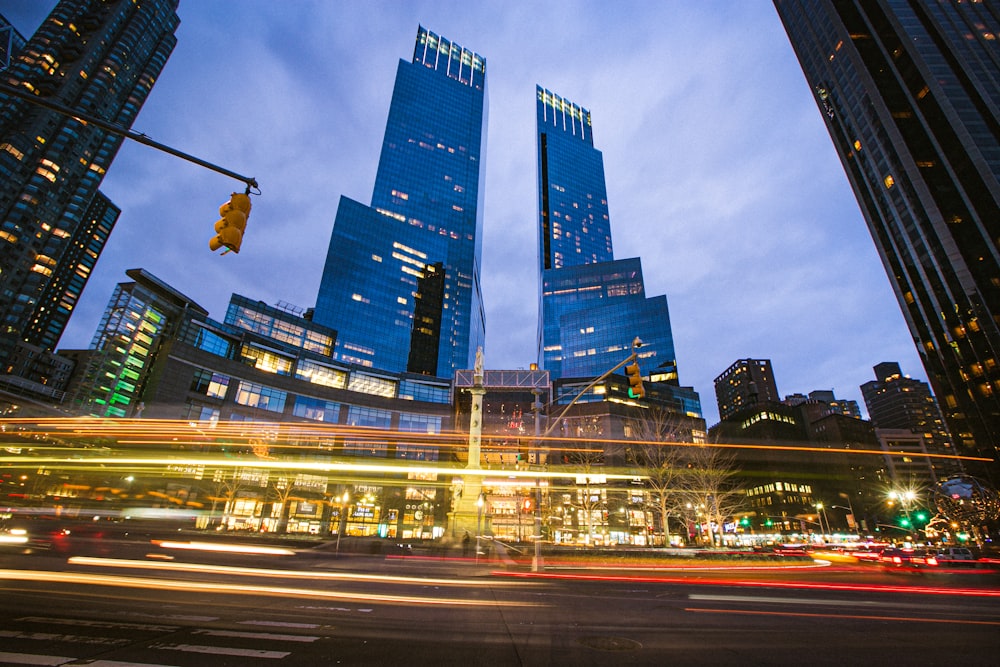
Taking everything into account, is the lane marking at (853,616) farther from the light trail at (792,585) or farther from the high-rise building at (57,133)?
the high-rise building at (57,133)

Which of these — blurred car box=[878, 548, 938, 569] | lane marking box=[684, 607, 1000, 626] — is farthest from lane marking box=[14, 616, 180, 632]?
blurred car box=[878, 548, 938, 569]

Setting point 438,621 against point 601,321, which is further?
point 601,321

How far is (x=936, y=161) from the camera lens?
243ft

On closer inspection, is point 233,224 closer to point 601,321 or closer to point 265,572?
point 265,572

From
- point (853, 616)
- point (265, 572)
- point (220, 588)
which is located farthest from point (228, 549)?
point (853, 616)

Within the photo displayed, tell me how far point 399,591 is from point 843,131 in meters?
126

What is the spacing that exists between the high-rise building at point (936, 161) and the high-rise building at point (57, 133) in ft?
499

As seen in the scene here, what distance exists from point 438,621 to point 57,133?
6787 inches

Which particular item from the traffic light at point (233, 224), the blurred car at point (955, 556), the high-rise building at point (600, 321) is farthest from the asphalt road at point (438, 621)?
the high-rise building at point (600, 321)

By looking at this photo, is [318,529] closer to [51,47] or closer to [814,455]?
[814,455]

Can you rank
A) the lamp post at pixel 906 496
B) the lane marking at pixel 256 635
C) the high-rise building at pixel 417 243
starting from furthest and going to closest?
the high-rise building at pixel 417 243
the lamp post at pixel 906 496
the lane marking at pixel 256 635

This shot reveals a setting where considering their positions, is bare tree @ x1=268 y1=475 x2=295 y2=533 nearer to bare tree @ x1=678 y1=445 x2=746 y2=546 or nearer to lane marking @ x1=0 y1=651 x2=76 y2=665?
bare tree @ x1=678 y1=445 x2=746 y2=546

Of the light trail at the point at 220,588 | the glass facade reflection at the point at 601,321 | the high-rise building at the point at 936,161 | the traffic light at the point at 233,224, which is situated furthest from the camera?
the glass facade reflection at the point at 601,321

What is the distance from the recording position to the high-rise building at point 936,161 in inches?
2618
